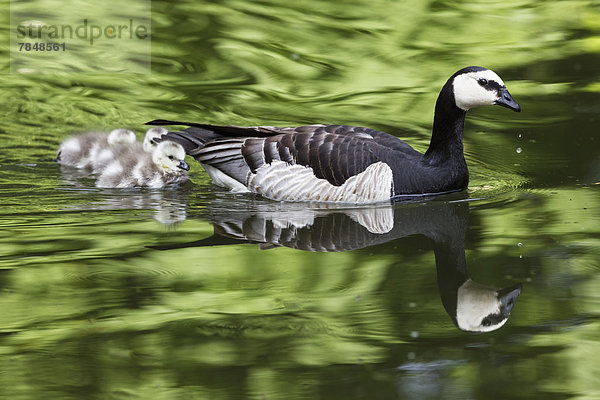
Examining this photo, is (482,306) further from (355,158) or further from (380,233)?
(355,158)

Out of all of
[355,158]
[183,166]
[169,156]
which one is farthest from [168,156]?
[355,158]

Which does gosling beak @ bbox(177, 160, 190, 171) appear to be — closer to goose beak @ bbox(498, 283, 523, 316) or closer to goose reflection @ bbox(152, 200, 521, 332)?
goose reflection @ bbox(152, 200, 521, 332)

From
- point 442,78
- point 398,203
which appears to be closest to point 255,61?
point 442,78

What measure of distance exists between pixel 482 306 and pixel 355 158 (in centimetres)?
288

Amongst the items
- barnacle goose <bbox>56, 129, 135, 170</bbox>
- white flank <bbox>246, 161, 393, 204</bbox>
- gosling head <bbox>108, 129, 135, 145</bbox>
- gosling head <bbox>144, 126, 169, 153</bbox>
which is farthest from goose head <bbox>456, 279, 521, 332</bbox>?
gosling head <bbox>108, 129, 135, 145</bbox>

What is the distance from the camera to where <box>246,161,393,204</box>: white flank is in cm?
818

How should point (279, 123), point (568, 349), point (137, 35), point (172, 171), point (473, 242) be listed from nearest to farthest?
point (568, 349), point (473, 242), point (172, 171), point (279, 123), point (137, 35)

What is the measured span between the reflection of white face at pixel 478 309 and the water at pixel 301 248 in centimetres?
7

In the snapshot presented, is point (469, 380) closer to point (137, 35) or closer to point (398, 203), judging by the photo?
point (398, 203)

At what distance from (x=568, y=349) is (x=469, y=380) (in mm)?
727

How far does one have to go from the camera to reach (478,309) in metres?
5.52

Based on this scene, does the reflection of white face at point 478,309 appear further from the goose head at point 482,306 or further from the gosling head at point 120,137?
the gosling head at point 120,137

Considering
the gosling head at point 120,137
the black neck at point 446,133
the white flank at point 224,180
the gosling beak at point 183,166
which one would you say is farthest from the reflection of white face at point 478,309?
the gosling head at point 120,137

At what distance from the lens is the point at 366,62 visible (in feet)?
43.2
